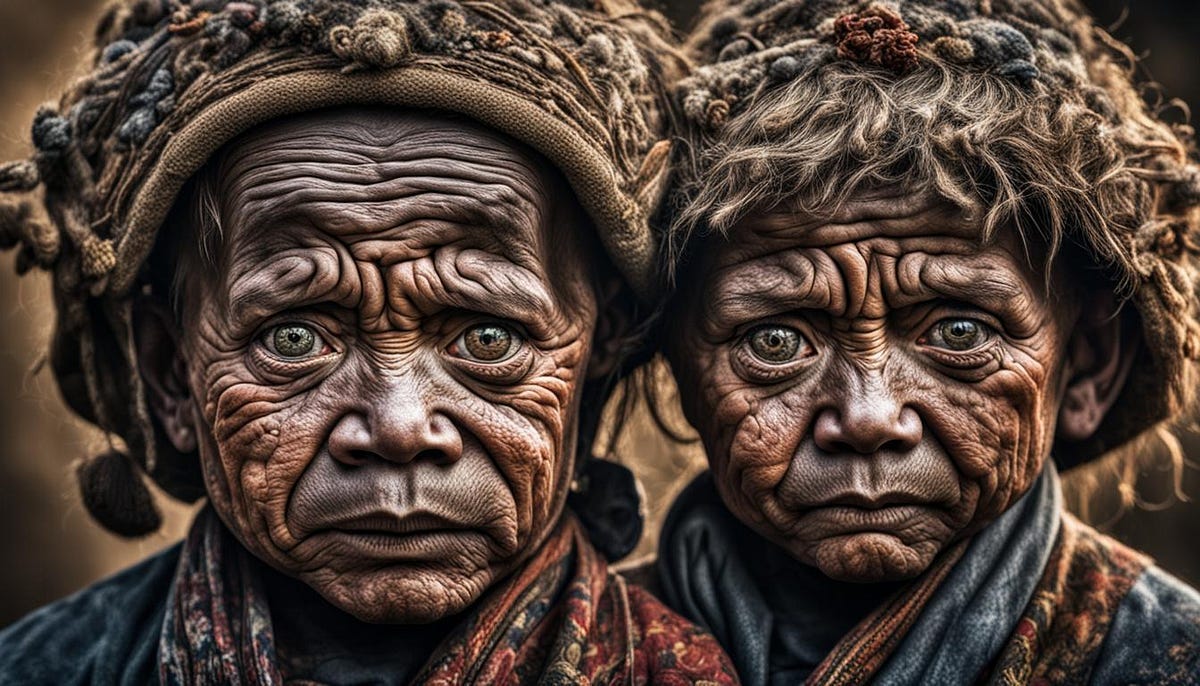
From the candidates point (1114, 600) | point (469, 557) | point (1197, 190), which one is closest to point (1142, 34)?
point (1197, 190)

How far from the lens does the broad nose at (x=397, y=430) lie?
347 centimetres

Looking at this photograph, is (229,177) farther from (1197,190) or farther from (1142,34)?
(1142,34)

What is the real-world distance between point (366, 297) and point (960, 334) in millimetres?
1427

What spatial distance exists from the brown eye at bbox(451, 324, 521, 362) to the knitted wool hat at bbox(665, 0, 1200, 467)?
20.8 inches

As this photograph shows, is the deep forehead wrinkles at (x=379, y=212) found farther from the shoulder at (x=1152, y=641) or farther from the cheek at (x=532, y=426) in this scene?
the shoulder at (x=1152, y=641)

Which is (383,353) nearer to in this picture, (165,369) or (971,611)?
(165,369)

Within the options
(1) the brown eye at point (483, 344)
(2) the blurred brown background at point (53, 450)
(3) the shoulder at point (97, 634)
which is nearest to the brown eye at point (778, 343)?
(1) the brown eye at point (483, 344)

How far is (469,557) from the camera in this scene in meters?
3.63

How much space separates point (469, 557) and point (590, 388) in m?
0.65

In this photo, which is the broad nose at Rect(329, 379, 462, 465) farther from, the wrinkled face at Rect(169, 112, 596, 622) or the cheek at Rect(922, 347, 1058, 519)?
the cheek at Rect(922, 347, 1058, 519)

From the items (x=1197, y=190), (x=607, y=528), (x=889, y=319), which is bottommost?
(x=607, y=528)

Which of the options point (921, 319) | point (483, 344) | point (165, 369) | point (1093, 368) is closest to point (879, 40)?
point (921, 319)

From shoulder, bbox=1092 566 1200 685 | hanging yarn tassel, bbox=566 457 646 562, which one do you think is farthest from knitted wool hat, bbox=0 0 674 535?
shoulder, bbox=1092 566 1200 685

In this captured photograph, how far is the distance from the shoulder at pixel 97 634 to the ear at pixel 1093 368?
2465 millimetres
